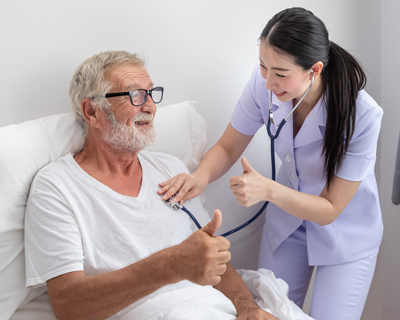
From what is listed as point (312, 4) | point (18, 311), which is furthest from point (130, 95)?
point (312, 4)

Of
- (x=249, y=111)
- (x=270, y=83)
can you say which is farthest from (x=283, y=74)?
(x=249, y=111)

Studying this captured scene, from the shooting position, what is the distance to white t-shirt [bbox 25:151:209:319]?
1.15 metres

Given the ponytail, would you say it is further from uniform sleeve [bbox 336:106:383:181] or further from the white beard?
the white beard

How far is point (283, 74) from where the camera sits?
50.1 inches

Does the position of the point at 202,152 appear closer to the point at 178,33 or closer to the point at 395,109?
the point at 178,33

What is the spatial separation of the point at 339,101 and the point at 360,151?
0.65ft

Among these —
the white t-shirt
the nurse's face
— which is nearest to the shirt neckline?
the white t-shirt

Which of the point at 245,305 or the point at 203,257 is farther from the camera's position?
the point at 245,305

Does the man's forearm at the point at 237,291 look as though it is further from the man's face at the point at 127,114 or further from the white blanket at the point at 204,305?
the man's face at the point at 127,114

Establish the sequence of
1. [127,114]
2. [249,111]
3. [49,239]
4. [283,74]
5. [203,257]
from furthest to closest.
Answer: [249,111], [127,114], [283,74], [49,239], [203,257]

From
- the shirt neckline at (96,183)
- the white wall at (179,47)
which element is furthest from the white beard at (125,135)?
the white wall at (179,47)

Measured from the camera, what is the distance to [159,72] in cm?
169

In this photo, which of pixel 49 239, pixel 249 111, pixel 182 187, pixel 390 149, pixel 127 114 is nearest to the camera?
pixel 49 239

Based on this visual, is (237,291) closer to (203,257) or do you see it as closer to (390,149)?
(203,257)
